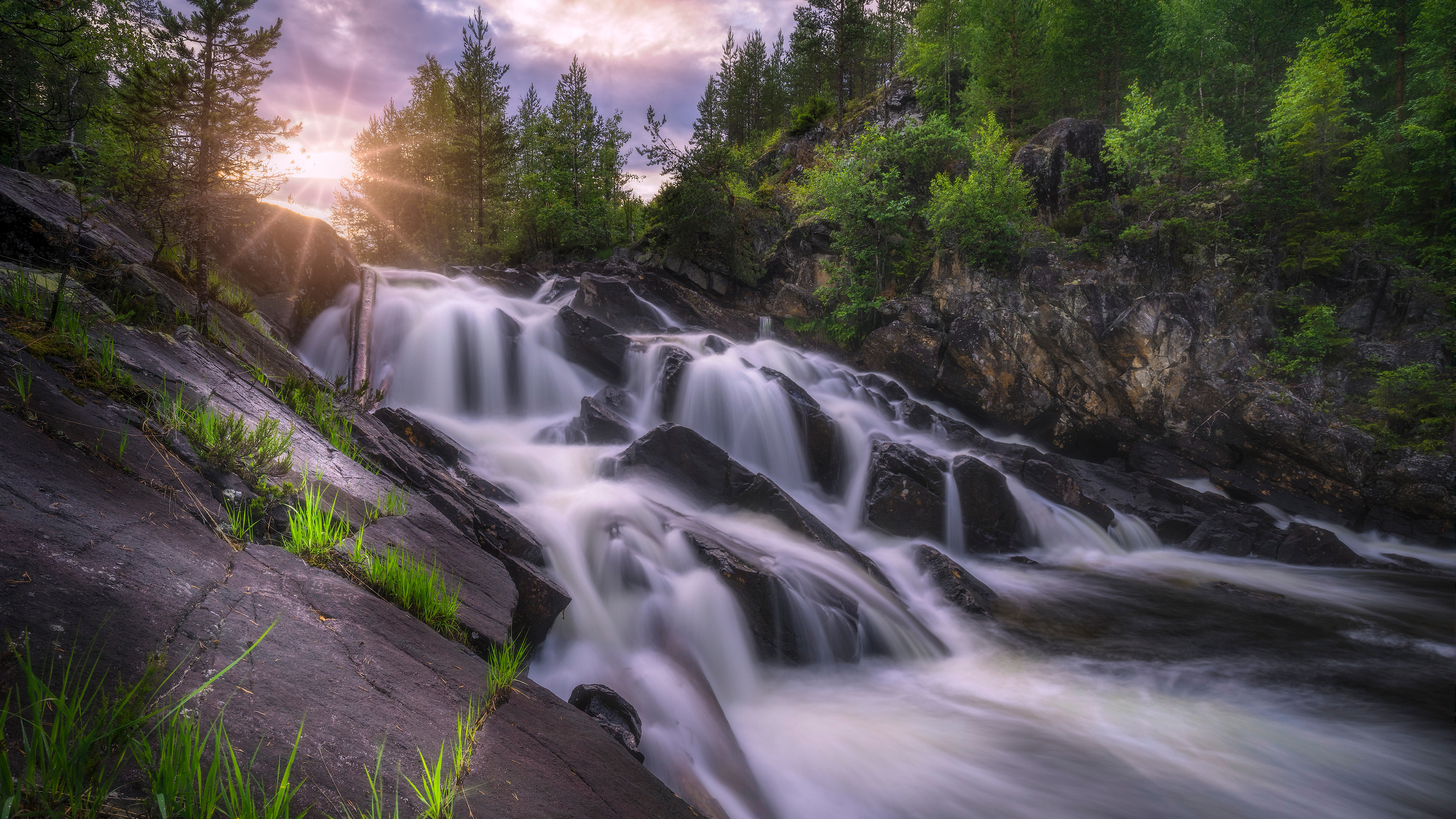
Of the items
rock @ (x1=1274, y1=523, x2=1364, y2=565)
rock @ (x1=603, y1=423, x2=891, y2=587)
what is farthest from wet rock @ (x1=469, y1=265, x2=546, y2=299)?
rock @ (x1=1274, y1=523, x2=1364, y2=565)

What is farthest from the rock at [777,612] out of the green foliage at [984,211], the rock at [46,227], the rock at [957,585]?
the green foliage at [984,211]

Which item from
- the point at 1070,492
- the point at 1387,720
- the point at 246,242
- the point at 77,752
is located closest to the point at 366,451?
the point at 77,752

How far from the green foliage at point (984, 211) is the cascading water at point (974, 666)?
9443 millimetres

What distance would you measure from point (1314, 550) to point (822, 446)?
1104 cm

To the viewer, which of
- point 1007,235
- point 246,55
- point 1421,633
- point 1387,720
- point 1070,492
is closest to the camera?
point 1387,720

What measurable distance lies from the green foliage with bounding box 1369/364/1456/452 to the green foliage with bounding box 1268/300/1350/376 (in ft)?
4.64

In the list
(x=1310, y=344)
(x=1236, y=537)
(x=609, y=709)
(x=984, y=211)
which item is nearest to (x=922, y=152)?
(x=984, y=211)

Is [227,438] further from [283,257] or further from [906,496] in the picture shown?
[283,257]

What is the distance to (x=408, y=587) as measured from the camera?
2977 mm

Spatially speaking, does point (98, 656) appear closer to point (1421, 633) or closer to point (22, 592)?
point (22, 592)

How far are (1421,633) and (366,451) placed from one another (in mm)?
15593

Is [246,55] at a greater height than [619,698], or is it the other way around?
[246,55]

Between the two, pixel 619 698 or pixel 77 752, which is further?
pixel 619 698

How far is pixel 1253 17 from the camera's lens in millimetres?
27875
